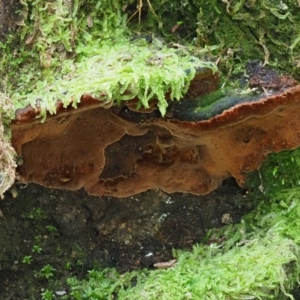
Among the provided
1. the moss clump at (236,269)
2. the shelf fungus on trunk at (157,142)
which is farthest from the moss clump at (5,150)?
the moss clump at (236,269)

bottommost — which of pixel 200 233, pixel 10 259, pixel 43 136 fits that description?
pixel 10 259

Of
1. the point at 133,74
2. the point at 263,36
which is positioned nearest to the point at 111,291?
the point at 133,74

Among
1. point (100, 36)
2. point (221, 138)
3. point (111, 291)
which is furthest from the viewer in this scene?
point (111, 291)

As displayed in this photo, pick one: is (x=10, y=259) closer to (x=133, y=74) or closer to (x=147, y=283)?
(x=147, y=283)

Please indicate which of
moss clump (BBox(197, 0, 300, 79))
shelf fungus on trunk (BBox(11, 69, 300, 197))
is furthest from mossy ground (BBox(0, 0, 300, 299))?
shelf fungus on trunk (BBox(11, 69, 300, 197))

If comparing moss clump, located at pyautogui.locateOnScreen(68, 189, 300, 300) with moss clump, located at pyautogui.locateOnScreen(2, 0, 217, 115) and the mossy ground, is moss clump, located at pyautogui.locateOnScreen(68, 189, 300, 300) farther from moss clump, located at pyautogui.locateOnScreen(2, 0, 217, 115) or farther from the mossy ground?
moss clump, located at pyautogui.locateOnScreen(2, 0, 217, 115)

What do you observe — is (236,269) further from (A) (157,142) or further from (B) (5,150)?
(B) (5,150)

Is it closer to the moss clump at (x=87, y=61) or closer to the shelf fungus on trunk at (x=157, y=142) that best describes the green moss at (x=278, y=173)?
the shelf fungus on trunk at (x=157, y=142)

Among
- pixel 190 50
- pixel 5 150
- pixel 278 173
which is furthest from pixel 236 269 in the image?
pixel 5 150
